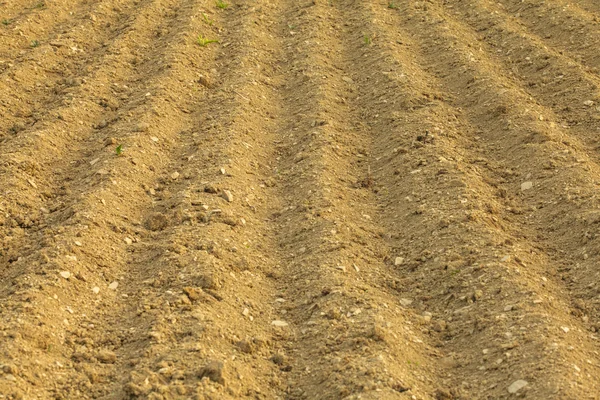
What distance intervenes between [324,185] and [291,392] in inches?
69.8

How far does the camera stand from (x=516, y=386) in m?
3.47

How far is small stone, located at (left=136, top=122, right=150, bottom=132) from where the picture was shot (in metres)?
5.56

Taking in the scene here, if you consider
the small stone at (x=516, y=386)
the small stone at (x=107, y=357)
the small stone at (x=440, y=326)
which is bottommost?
the small stone at (x=107, y=357)

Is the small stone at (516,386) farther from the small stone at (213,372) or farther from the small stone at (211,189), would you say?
the small stone at (211,189)

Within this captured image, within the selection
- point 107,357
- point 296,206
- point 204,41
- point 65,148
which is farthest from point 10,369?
point 204,41

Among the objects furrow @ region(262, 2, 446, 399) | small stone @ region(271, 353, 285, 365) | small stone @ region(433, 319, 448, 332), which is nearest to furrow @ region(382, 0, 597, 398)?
small stone @ region(433, 319, 448, 332)

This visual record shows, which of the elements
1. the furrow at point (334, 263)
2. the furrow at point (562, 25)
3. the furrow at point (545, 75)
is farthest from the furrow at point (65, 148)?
the furrow at point (562, 25)

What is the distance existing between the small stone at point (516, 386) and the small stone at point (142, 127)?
3.03 metres

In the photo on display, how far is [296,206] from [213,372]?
1646 mm

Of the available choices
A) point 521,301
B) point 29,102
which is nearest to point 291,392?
point 521,301

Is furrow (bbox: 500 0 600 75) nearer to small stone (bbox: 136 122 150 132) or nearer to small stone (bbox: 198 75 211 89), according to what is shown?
small stone (bbox: 198 75 211 89)

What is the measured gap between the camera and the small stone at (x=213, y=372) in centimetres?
344

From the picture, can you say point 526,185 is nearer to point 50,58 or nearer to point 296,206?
point 296,206

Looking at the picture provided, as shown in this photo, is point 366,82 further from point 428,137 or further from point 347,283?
point 347,283
